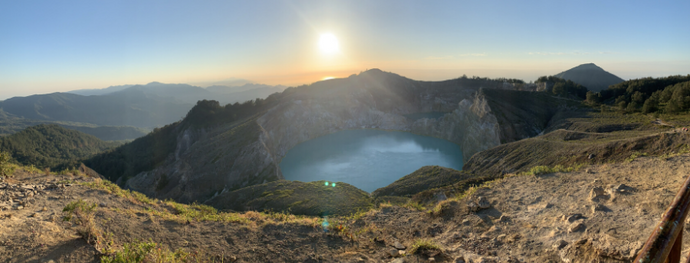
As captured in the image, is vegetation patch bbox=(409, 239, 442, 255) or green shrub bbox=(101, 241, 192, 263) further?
vegetation patch bbox=(409, 239, 442, 255)

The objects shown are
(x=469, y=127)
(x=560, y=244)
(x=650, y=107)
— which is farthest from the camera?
(x=469, y=127)

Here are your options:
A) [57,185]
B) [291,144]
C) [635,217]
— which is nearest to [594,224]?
[635,217]

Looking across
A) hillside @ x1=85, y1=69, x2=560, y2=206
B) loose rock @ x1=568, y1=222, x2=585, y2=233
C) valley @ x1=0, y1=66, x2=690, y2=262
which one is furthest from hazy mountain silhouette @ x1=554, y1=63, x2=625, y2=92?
loose rock @ x1=568, y1=222, x2=585, y2=233

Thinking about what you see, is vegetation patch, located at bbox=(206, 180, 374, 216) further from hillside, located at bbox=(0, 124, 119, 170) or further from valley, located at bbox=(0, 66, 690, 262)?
hillside, located at bbox=(0, 124, 119, 170)

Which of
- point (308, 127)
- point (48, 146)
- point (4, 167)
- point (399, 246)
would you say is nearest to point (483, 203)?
point (399, 246)

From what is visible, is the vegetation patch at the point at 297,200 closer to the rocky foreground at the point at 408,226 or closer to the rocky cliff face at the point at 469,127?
the rocky foreground at the point at 408,226

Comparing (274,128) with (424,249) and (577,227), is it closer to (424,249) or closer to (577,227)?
(424,249)
